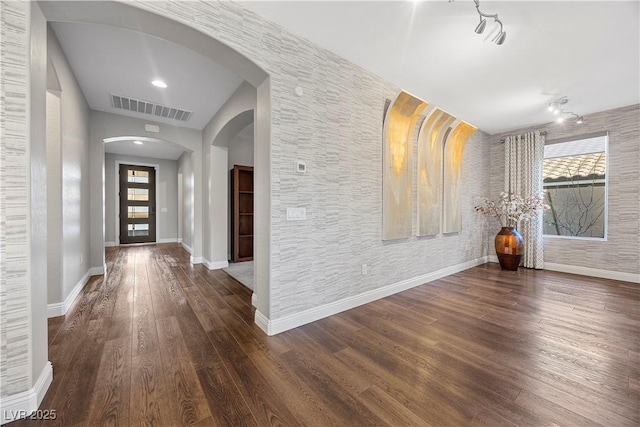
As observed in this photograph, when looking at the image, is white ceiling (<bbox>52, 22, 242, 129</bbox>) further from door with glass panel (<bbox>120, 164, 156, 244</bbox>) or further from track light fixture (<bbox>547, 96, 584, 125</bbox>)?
track light fixture (<bbox>547, 96, 584, 125</bbox>)

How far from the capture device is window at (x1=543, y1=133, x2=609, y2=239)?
14.0 ft

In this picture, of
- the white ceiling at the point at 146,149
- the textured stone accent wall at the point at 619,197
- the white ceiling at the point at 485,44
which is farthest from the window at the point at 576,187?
the white ceiling at the point at 146,149

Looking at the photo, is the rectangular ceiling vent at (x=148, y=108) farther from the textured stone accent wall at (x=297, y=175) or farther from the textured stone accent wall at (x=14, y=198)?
the textured stone accent wall at (x=14, y=198)

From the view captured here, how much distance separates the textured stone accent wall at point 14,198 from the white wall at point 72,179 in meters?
1.43

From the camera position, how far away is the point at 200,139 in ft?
16.9

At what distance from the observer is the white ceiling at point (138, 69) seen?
2443mm

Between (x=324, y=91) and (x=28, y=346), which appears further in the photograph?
(x=324, y=91)

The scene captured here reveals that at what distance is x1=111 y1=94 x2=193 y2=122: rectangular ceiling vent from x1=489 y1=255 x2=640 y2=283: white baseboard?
7.37 m

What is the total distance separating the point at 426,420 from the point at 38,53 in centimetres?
309

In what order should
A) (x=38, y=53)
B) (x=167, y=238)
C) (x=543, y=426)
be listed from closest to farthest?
(x=543, y=426) < (x=38, y=53) < (x=167, y=238)

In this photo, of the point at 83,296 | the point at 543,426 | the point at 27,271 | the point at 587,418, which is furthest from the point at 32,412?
the point at 587,418

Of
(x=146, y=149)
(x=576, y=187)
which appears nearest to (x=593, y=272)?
(x=576, y=187)

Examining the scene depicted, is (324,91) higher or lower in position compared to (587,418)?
higher

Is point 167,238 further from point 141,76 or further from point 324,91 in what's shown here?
point 324,91
